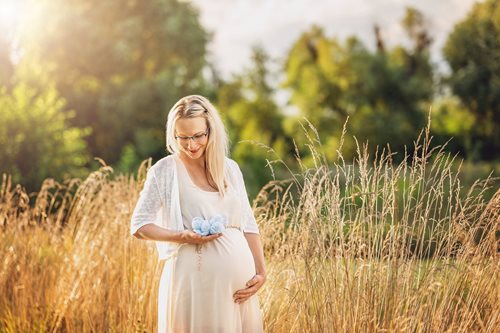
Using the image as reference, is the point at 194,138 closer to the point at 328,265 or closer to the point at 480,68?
the point at 328,265

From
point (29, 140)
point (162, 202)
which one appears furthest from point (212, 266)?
point (29, 140)

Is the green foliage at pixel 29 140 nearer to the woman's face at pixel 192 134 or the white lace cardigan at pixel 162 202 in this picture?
the white lace cardigan at pixel 162 202

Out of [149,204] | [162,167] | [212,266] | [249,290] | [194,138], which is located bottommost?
[249,290]

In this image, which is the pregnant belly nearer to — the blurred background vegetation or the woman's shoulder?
the woman's shoulder

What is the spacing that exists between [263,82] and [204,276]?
31.3 m

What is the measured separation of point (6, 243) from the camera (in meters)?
5.39

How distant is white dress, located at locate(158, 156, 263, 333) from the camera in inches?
117

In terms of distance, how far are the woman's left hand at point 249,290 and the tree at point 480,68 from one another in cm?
2528

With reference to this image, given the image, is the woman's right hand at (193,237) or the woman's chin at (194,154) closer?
the woman's right hand at (193,237)

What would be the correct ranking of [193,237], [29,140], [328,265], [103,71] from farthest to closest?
[103,71], [29,140], [328,265], [193,237]

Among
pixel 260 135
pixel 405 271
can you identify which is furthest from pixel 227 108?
pixel 405 271

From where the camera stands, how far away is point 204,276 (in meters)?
2.98

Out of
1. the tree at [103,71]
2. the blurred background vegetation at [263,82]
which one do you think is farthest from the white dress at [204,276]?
the tree at [103,71]

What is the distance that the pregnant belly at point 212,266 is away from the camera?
9.77 feet
